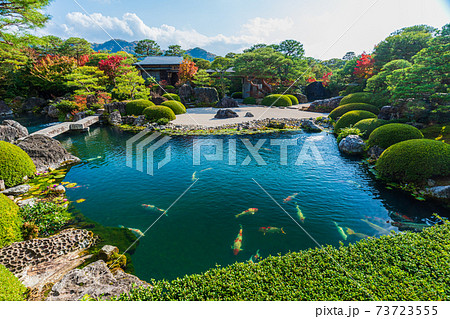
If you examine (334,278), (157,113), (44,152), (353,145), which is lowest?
(334,278)

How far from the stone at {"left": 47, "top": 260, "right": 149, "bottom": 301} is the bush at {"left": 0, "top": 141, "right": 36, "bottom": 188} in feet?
26.1

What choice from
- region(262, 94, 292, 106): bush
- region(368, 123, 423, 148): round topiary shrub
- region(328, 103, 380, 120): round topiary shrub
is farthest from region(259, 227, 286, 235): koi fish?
region(262, 94, 292, 106): bush

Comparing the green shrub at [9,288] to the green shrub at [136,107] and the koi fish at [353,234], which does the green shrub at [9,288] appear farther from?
the green shrub at [136,107]

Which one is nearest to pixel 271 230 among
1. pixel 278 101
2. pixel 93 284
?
pixel 93 284


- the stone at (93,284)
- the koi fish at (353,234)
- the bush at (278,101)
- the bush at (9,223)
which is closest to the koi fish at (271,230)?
the koi fish at (353,234)

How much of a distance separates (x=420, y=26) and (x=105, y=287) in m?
45.3

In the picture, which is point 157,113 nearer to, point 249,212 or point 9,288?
point 249,212

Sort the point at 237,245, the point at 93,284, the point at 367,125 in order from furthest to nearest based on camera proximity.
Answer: the point at 367,125
the point at 237,245
the point at 93,284

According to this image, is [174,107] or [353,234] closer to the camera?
[353,234]

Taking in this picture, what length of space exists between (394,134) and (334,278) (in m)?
11.8

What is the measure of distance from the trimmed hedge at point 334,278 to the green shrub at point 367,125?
12619mm

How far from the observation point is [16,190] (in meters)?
9.74

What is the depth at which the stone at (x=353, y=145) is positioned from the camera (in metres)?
14.7

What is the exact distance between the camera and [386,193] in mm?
9773
